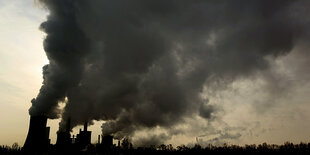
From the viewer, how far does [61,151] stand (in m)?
54.6

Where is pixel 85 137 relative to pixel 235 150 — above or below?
above

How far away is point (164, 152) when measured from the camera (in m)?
75.3

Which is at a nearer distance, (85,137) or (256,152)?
(85,137)

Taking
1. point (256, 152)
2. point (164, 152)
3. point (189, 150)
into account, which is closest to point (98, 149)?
point (164, 152)

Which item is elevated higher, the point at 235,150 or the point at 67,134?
the point at 67,134

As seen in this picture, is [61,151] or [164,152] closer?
[61,151]

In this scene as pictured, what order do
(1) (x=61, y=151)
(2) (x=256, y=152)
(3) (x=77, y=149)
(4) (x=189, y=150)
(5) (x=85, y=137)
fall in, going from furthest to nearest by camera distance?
(4) (x=189, y=150) < (2) (x=256, y=152) < (5) (x=85, y=137) < (3) (x=77, y=149) < (1) (x=61, y=151)

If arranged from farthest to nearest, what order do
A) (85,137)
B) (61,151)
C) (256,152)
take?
(256,152) < (85,137) < (61,151)

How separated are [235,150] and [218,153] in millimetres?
4746

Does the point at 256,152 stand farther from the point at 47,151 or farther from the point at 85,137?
the point at 47,151

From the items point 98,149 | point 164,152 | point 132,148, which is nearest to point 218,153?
point 164,152

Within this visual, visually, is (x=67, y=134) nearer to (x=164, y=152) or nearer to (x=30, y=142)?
(x=30, y=142)

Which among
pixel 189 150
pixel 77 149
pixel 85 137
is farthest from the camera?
pixel 189 150

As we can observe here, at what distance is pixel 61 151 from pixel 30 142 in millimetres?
6853
